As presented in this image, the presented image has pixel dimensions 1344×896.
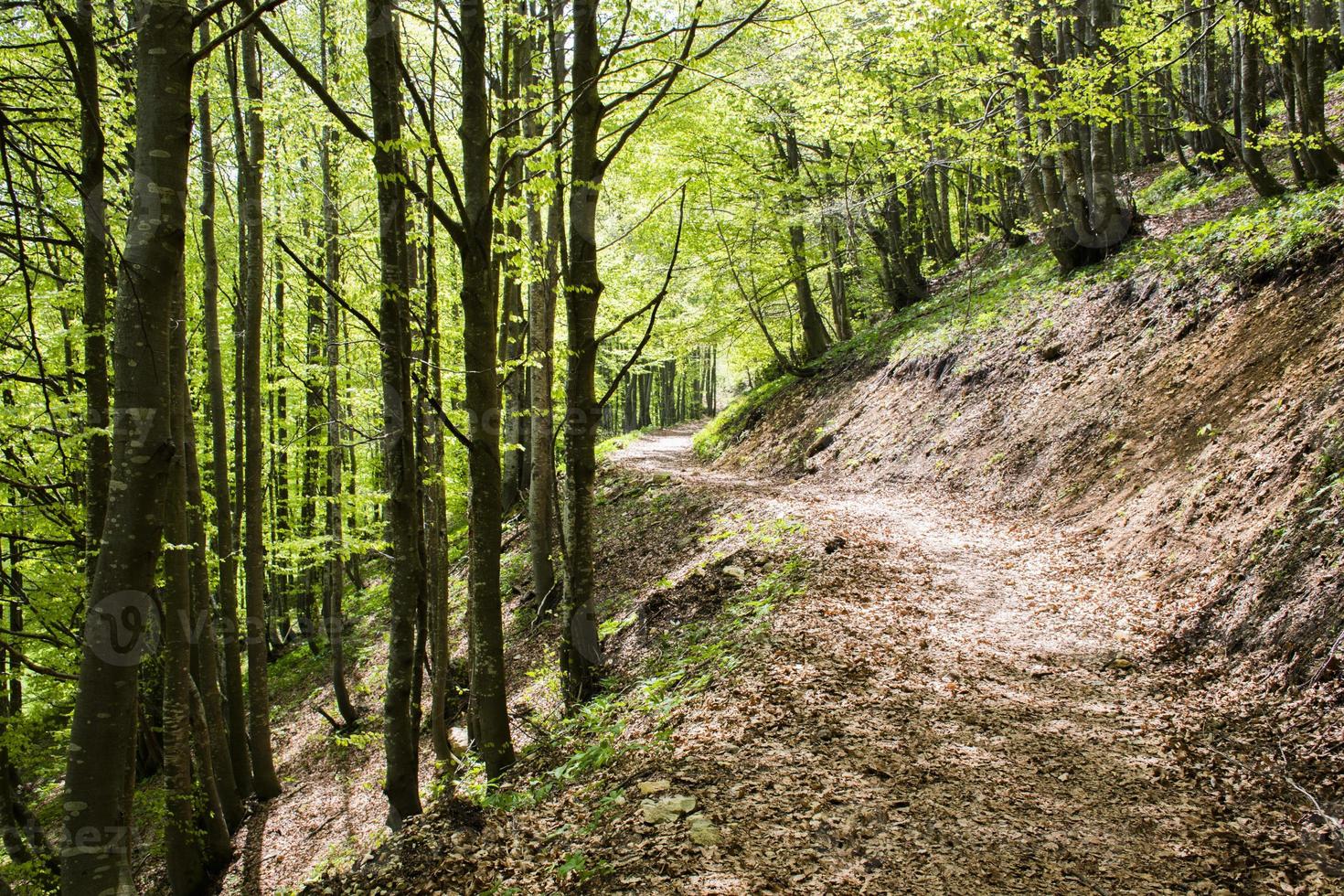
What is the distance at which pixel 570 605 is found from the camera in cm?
618

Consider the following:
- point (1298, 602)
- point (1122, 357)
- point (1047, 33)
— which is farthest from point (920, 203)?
point (1298, 602)

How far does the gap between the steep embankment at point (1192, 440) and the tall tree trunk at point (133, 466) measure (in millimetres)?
4822

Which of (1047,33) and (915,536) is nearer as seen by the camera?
(915,536)

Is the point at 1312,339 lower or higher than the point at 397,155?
lower

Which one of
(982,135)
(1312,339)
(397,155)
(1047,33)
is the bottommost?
(1312,339)

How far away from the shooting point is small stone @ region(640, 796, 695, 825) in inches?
146

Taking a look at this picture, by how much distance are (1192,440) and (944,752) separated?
197 inches

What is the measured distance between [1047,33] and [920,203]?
20.7ft

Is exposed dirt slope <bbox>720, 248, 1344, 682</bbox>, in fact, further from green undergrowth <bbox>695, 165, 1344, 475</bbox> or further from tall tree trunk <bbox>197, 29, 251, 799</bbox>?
tall tree trunk <bbox>197, 29, 251, 799</bbox>

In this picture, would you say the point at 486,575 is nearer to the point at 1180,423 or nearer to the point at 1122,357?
the point at 1180,423

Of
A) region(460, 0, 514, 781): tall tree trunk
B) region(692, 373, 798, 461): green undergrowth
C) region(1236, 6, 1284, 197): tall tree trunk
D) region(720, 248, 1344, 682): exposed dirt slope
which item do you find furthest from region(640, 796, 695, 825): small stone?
region(692, 373, 798, 461): green undergrowth

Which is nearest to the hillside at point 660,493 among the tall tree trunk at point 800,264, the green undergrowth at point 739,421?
the tall tree trunk at point 800,264

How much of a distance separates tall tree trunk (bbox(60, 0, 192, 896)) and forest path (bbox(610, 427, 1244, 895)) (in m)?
2.03

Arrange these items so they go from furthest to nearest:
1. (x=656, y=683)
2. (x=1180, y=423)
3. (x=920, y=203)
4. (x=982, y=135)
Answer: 1. (x=920, y=203)
2. (x=982, y=135)
3. (x=1180, y=423)
4. (x=656, y=683)
